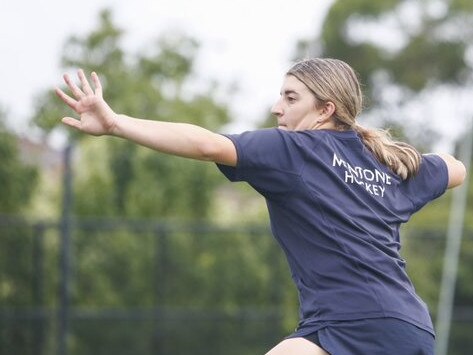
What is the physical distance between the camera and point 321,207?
3.62m

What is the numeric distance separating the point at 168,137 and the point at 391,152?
0.89 m

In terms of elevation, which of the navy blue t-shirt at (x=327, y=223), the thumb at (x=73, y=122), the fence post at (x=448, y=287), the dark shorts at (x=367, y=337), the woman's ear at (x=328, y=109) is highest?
the woman's ear at (x=328, y=109)

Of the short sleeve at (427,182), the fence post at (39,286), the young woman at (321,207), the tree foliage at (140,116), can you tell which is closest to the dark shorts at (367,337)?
the young woman at (321,207)

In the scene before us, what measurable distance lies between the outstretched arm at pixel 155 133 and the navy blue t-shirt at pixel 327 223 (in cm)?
8

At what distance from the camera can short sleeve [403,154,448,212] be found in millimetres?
4008

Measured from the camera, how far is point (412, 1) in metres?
28.2

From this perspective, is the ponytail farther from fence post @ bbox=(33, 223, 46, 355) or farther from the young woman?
fence post @ bbox=(33, 223, 46, 355)

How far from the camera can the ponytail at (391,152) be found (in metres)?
Result: 3.88

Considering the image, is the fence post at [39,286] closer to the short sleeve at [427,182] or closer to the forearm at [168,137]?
A: the short sleeve at [427,182]

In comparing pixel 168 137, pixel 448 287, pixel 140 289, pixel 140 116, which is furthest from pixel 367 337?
pixel 140 116

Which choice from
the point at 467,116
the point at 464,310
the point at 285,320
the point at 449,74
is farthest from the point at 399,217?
the point at 449,74

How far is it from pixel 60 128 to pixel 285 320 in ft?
14.4

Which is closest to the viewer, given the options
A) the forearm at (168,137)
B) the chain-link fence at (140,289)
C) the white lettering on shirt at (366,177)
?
the forearm at (168,137)

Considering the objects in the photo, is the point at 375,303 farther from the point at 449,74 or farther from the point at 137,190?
the point at 449,74
